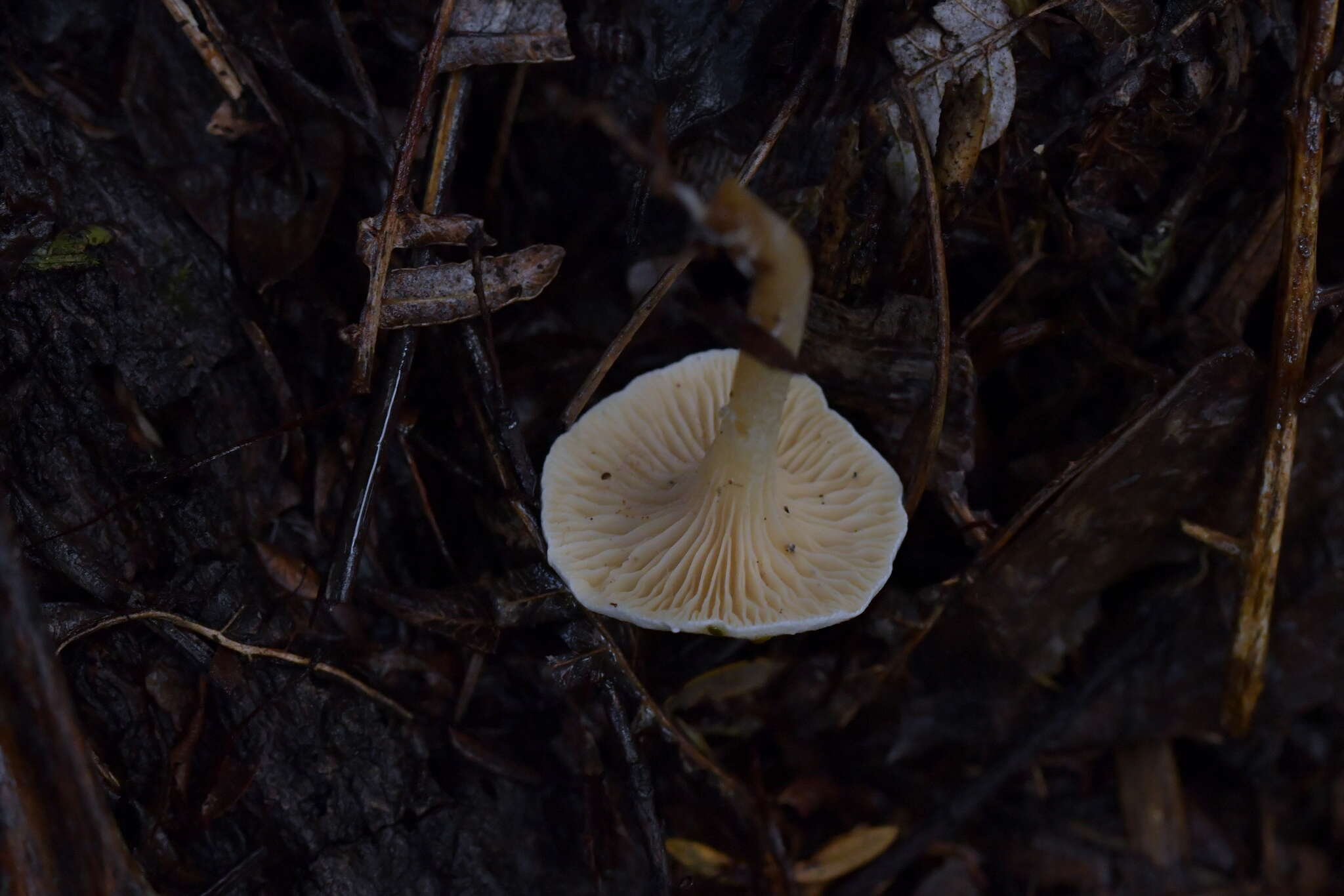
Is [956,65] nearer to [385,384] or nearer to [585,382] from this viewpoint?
[585,382]

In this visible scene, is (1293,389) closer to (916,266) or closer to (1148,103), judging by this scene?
(1148,103)

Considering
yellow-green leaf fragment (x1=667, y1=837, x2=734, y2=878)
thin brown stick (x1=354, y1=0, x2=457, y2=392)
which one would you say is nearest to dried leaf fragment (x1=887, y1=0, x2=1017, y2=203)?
thin brown stick (x1=354, y1=0, x2=457, y2=392)

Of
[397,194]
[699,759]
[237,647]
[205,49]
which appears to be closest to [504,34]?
[397,194]

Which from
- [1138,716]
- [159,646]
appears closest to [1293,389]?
[1138,716]

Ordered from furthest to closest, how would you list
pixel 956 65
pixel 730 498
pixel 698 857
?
pixel 698 857 < pixel 956 65 < pixel 730 498

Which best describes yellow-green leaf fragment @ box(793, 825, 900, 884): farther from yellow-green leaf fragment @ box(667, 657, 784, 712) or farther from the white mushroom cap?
the white mushroom cap

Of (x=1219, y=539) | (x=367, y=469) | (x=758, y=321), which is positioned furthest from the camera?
(x=1219, y=539)

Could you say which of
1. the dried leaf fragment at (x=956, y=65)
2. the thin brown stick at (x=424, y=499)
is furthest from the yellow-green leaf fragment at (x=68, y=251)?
the dried leaf fragment at (x=956, y=65)
